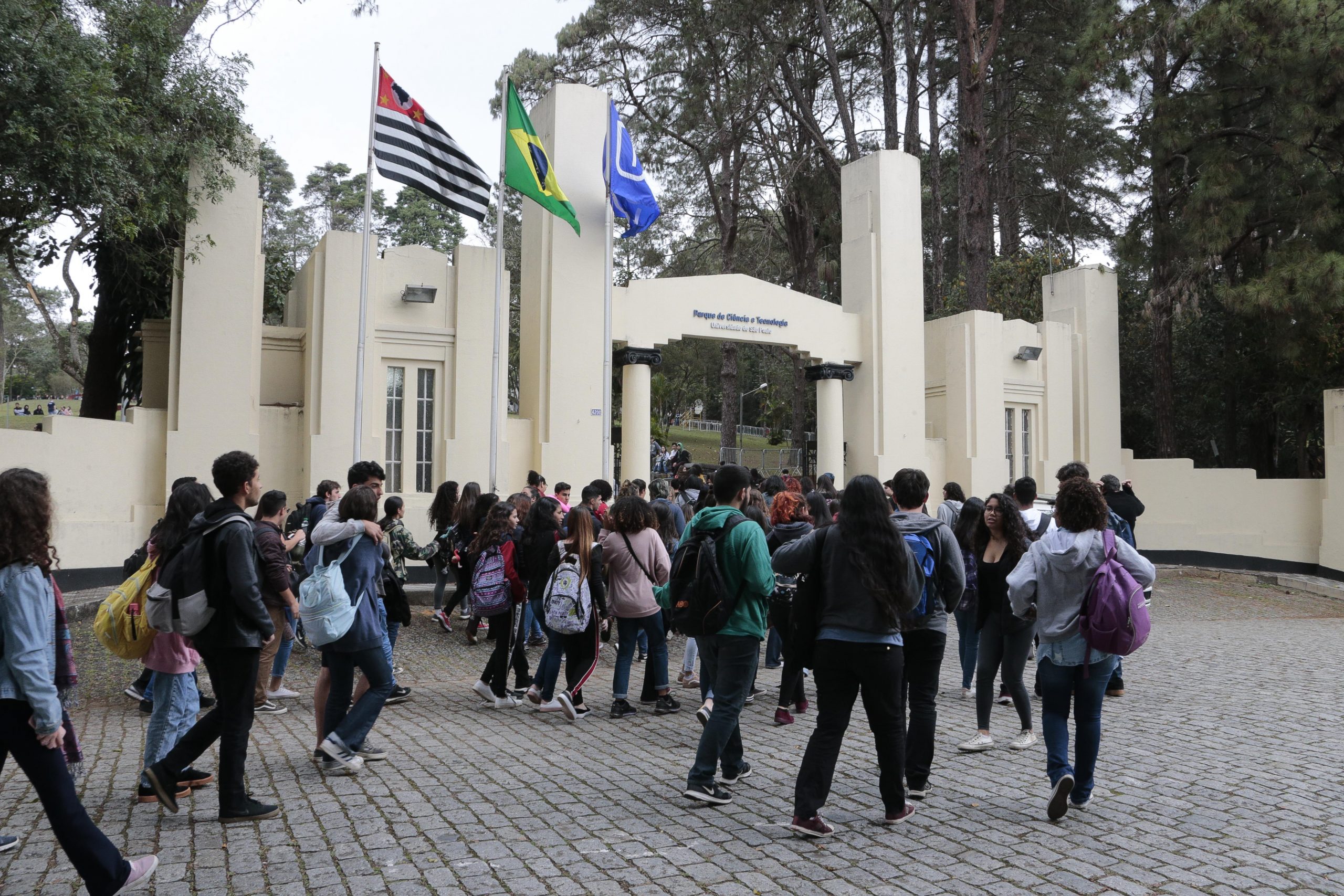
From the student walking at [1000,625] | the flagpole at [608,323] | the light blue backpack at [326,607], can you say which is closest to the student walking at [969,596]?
the student walking at [1000,625]

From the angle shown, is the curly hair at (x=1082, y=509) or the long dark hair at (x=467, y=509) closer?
the curly hair at (x=1082, y=509)

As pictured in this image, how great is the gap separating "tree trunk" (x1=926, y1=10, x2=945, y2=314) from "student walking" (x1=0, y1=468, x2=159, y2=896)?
87.6 ft

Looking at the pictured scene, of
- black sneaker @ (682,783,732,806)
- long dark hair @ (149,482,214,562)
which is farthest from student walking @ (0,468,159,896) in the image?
black sneaker @ (682,783,732,806)

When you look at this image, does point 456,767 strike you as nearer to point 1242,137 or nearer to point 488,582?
point 488,582

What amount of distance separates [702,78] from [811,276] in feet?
19.6

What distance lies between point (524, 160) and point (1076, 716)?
12.4 m

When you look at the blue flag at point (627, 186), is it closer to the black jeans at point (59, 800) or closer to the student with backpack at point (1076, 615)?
the student with backpack at point (1076, 615)

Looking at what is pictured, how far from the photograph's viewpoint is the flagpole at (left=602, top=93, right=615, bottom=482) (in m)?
16.5

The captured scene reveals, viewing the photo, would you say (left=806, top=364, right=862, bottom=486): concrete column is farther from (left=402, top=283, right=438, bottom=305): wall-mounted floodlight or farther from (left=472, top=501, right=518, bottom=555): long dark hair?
(left=472, top=501, right=518, bottom=555): long dark hair

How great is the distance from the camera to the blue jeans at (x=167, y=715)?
17.5ft

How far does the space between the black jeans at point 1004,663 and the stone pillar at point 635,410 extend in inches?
443

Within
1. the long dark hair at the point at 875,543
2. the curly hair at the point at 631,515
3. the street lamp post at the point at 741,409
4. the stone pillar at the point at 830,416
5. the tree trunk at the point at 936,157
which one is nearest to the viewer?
the long dark hair at the point at 875,543

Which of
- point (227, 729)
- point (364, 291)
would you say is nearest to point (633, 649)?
point (227, 729)

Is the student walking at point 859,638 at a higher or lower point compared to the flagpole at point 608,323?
lower
